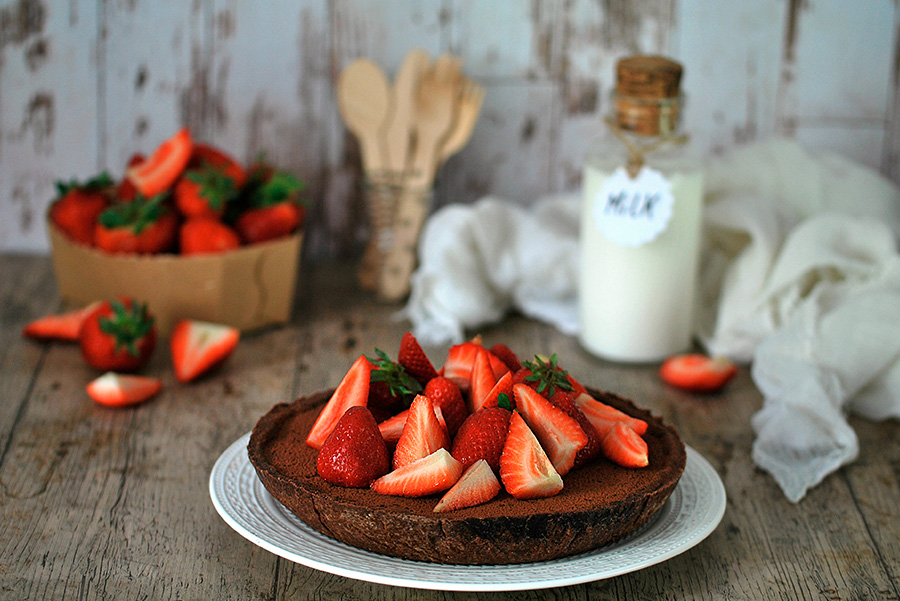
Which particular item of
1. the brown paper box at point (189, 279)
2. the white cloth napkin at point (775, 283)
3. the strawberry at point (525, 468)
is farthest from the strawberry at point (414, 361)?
the brown paper box at point (189, 279)

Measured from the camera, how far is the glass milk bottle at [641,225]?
1.17 metres

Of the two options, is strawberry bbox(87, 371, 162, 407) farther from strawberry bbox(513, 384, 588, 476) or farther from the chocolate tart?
strawberry bbox(513, 384, 588, 476)

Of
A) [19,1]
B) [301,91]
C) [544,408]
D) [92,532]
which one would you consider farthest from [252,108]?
[544,408]

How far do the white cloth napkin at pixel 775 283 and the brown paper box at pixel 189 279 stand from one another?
0.22 meters

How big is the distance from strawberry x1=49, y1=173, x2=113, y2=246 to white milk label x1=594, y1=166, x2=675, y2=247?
0.72m

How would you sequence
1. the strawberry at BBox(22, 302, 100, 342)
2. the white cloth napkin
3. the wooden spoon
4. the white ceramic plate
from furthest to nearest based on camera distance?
the wooden spoon
the strawberry at BBox(22, 302, 100, 342)
the white cloth napkin
the white ceramic plate

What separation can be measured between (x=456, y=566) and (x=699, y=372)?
0.59 m

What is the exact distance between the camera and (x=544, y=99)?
1.62 m

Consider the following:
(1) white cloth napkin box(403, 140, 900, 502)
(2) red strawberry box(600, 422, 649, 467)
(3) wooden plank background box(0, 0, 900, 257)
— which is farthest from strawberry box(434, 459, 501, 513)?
(3) wooden plank background box(0, 0, 900, 257)

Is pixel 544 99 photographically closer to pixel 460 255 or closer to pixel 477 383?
pixel 460 255

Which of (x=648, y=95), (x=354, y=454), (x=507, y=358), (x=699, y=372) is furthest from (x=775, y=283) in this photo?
(x=354, y=454)

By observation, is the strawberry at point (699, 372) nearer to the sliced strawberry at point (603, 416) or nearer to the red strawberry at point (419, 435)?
the sliced strawberry at point (603, 416)

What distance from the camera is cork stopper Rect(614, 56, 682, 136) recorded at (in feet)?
3.76

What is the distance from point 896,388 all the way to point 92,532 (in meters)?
0.92
